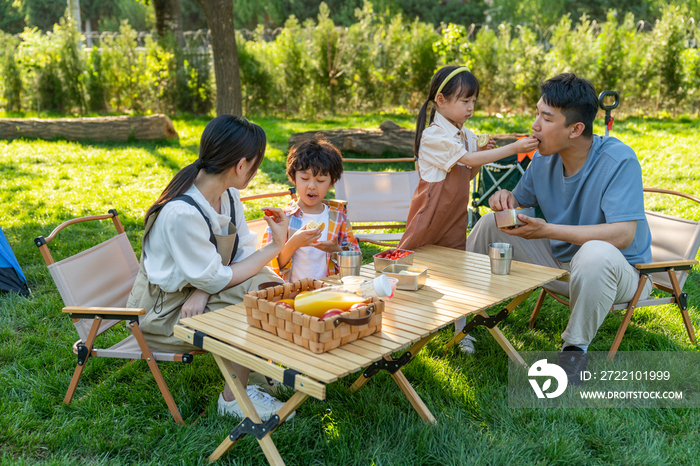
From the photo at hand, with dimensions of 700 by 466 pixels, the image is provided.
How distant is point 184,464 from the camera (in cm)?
226

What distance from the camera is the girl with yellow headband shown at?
127 inches

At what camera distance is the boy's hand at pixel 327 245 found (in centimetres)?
311

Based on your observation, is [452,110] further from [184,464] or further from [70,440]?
[70,440]

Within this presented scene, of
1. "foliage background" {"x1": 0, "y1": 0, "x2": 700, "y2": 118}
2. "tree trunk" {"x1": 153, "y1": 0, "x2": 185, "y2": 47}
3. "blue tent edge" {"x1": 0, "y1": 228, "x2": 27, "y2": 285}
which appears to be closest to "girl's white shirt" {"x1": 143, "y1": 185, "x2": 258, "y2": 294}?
"blue tent edge" {"x1": 0, "y1": 228, "x2": 27, "y2": 285}

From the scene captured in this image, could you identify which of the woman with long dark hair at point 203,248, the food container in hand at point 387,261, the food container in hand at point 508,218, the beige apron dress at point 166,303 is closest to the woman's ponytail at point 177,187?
the woman with long dark hair at point 203,248

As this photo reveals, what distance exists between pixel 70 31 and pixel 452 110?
475 inches

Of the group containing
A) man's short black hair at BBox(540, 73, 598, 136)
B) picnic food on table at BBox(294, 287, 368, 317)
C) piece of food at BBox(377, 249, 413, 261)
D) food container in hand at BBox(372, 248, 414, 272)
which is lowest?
food container in hand at BBox(372, 248, 414, 272)

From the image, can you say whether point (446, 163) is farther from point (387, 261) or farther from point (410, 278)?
point (410, 278)

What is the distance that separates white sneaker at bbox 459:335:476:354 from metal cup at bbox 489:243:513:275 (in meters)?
0.72

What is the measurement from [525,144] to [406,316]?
1.42 meters

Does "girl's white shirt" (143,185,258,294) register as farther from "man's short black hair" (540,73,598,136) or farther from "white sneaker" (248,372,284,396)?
"man's short black hair" (540,73,598,136)

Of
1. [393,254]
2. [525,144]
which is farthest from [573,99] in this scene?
[393,254]

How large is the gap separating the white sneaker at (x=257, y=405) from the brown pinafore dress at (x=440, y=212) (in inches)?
48.5

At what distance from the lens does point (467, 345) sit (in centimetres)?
331
